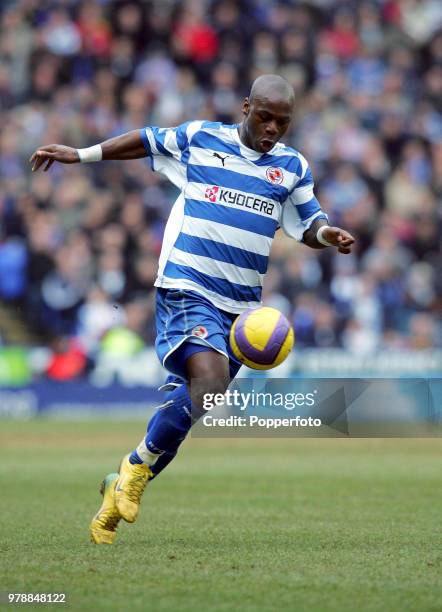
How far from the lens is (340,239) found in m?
7.59

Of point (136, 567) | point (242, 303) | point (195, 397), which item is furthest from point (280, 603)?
point (242, 303)

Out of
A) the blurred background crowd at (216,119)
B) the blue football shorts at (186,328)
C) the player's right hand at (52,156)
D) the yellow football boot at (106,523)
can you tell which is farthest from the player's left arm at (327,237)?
the blurred background crowd at (216,119)

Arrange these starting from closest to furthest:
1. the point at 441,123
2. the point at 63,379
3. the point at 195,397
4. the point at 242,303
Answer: the point at 195,397 < the point at 242,303 < the point at 63,379 < the point at 441,123

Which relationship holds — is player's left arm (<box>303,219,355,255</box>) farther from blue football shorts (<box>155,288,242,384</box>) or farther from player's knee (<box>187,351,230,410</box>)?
player's knee (<box>187,351,230,410</box>)

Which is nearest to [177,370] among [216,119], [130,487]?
[130,487]

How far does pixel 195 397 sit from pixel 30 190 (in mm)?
13887

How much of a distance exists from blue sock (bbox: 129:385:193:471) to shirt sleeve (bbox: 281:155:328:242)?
132cm

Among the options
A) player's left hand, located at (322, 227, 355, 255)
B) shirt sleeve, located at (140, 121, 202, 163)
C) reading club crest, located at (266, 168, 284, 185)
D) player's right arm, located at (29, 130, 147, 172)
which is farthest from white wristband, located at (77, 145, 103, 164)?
player's left hand, located at (322, 227, 355, 255)

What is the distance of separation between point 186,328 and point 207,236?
62cm

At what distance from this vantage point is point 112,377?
2017 centimetres

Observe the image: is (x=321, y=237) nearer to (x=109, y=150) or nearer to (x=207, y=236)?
(x=207, y=236)

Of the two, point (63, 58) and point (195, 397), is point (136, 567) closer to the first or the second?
point (195, 397)

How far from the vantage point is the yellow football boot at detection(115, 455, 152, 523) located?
7539 mm

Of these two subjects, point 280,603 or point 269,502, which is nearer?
point 280,603
